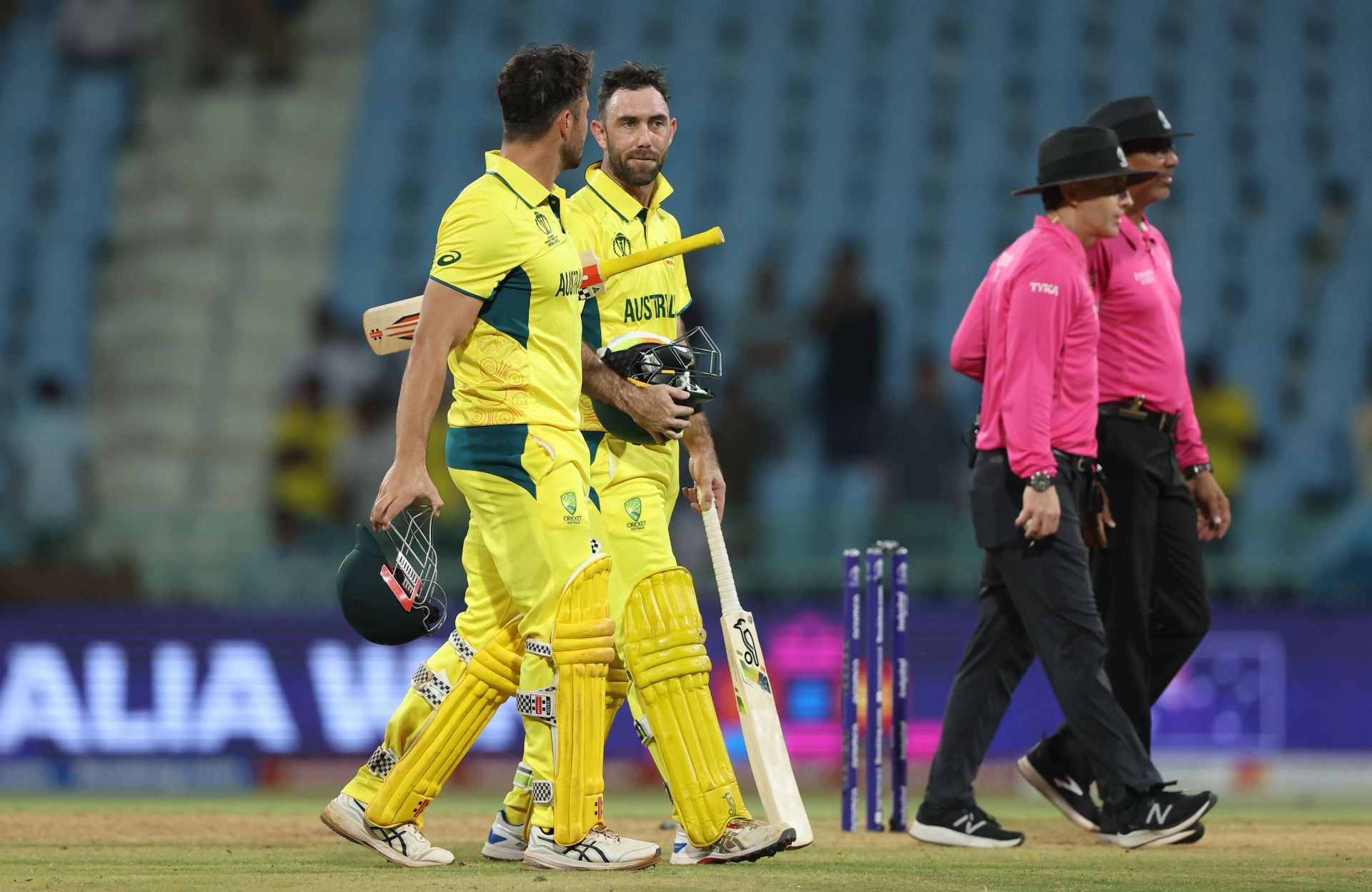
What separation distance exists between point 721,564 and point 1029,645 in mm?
1198

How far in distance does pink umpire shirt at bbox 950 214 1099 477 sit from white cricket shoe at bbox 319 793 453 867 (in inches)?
80.1

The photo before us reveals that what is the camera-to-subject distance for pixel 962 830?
5609 millimetres

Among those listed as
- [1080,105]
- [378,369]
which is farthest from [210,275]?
[1080,105]

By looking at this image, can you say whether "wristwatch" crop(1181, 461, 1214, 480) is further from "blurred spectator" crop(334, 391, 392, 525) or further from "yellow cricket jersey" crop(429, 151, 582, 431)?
"blurred spectator" crop(334, 391, 392, 525)

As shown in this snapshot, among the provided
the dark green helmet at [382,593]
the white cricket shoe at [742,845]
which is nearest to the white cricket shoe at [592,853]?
the white cricket shoe at [742,845]

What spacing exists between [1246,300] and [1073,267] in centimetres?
793

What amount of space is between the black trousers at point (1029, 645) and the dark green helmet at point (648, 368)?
1.06 metres

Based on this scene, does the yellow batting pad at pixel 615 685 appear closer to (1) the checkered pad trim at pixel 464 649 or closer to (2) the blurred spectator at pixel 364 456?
(1) the checkered pad trim at pixel 464 649

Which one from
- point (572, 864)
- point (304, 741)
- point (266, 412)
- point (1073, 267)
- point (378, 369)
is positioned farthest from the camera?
point (266, 412)

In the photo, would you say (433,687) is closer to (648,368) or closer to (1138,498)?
(648,368)

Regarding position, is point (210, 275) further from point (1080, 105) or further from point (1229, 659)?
point (1229, 659)

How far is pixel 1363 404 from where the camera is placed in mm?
11703

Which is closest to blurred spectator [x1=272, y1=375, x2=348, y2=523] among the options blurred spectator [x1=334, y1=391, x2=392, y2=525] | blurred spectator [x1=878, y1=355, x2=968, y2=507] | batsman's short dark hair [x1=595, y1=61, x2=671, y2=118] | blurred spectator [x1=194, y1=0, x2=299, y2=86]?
blurred spectator [x1=334, y1=391, x2=392, y2=525]

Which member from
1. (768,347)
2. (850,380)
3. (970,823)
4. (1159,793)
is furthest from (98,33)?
(1159,793)
